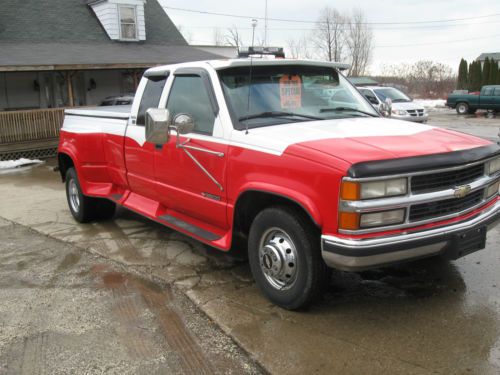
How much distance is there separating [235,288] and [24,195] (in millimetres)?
6247

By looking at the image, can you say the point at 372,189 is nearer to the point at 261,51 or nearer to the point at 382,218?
the point at 382,218

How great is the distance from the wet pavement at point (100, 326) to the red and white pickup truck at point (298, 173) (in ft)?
2.14

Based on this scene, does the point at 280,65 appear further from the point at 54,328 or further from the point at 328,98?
the point at 54,328

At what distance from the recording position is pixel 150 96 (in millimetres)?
5324

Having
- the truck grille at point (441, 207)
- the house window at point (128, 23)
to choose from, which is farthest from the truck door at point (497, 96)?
the truck grille at point (441, 207)

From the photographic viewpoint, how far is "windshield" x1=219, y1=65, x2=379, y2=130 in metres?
4.25

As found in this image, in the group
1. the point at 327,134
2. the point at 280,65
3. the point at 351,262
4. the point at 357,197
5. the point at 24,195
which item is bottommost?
the point at 24,195

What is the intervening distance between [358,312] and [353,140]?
1319mm

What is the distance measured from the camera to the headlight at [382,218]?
128 inches

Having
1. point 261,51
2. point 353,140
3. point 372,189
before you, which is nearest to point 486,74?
point 261,51

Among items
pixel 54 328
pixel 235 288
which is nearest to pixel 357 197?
pixel 235 288

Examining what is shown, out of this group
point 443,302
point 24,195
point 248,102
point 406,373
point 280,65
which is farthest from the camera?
point 24,195

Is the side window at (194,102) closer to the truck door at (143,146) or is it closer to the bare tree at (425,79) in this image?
the truck door at (143,146)

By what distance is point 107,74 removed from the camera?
21750mm
